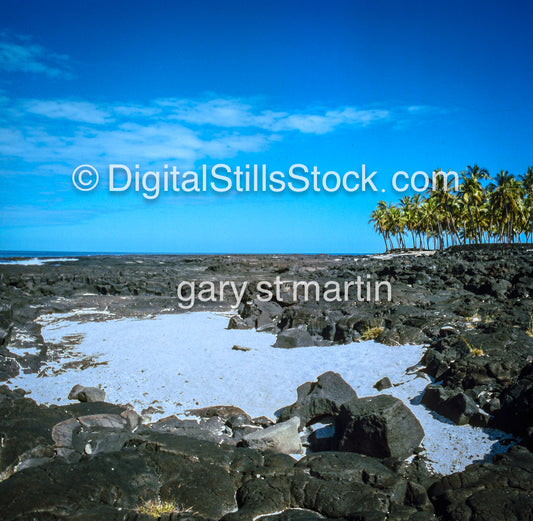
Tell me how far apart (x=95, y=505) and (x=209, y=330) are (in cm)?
1179

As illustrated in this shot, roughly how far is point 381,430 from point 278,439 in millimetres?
1580

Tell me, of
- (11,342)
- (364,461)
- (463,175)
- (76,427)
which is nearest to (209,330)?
(11,342)

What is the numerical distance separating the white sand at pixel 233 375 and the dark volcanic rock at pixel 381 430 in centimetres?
45

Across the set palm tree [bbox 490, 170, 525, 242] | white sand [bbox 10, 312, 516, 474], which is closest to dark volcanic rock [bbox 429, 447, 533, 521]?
white sand [bbox 10, 312, 516, 474]

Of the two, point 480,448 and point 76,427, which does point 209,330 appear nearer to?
point 76,427

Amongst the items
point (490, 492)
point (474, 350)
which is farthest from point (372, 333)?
point (490, 492)

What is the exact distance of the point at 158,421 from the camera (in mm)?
8109

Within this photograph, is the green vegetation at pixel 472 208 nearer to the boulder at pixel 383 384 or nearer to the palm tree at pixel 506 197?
the palm tree at pixel 506 197

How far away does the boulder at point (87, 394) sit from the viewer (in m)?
9.06

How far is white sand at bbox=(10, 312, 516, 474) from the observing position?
7438 millimetres

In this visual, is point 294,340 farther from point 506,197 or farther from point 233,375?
point 506,197

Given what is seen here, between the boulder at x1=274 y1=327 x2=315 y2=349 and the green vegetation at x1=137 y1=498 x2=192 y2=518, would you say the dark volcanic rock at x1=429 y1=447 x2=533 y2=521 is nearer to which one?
the green vegetation at x1=137 y1=498 x2=192 y2=518

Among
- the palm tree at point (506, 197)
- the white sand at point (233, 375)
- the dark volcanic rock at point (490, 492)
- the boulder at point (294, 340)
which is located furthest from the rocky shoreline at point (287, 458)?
the palm tree at point (506, 197)

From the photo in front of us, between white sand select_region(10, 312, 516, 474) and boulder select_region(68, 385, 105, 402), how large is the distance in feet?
1.05
